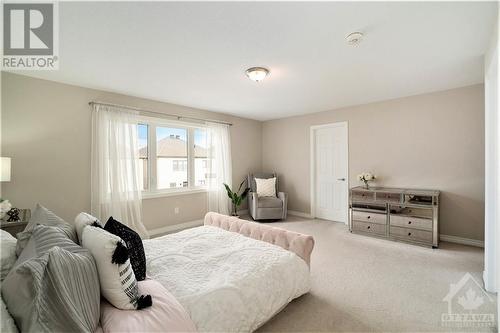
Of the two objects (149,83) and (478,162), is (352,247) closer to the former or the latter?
(478,162)

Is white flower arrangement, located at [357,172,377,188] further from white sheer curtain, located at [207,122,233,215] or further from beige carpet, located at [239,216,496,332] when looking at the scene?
white sheer curtain, located at [207,122,233,215]

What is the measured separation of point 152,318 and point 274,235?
4.34ft

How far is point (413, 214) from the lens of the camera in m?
3.36

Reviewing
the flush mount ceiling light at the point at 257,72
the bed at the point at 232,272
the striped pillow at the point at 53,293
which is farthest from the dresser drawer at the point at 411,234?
the striped pillow at the point at 53,293

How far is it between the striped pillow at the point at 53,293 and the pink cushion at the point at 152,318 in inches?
2.9

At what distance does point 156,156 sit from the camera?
4074mm

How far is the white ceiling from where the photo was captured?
5.41 ft

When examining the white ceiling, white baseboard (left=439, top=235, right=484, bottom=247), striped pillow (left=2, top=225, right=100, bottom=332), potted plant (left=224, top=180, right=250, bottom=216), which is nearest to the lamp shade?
the white ceiling

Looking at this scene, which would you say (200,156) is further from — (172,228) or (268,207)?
(268,207)

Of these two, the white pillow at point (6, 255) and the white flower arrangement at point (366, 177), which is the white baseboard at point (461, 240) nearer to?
the white flower arrangement at point (366, 177)

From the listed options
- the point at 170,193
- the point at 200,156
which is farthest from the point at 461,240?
the point at 170,193

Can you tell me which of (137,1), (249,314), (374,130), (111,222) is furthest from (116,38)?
(374,130)
